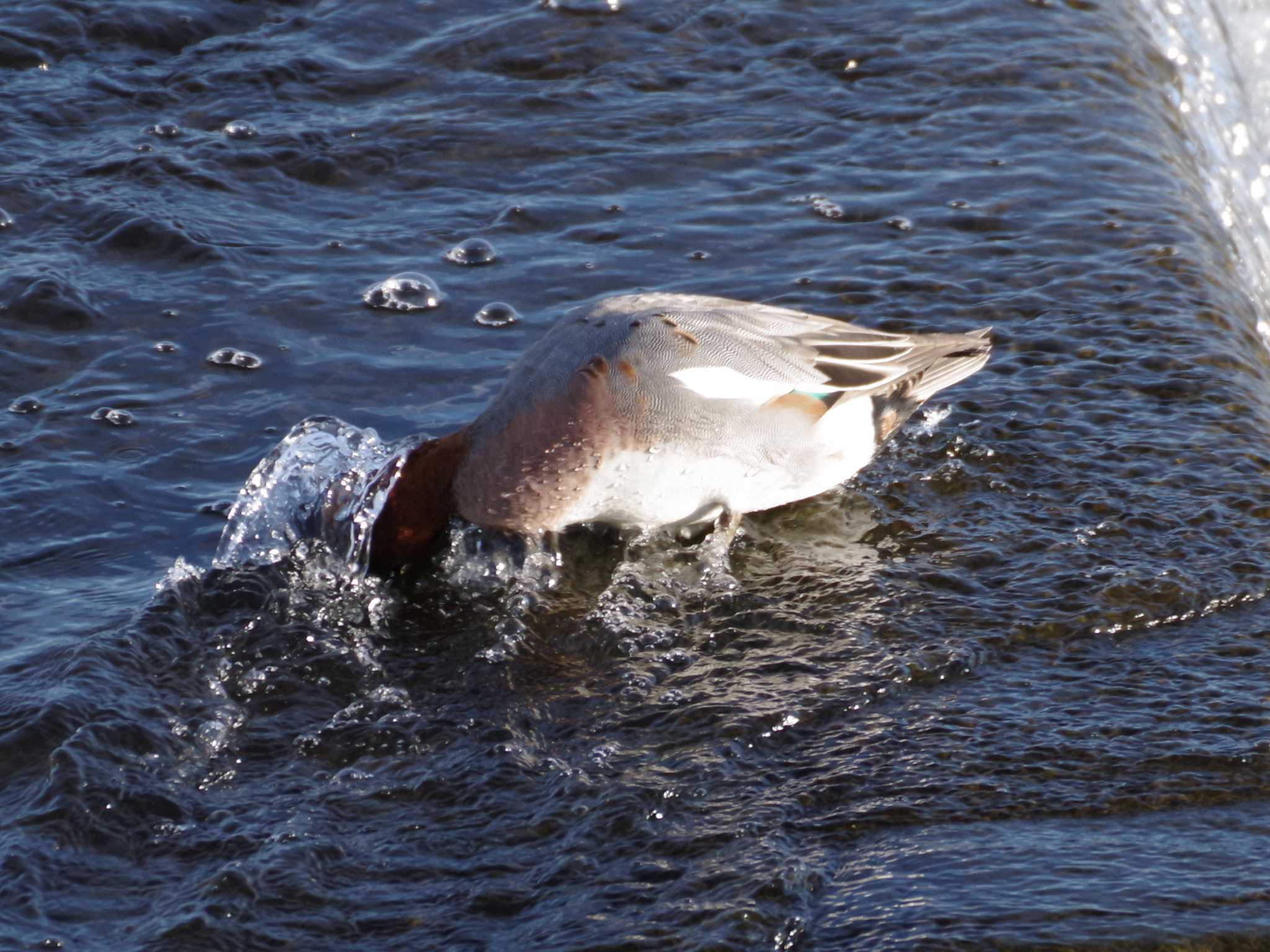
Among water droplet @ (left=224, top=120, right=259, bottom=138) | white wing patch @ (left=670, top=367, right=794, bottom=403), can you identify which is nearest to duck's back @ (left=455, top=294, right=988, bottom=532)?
white wing patch @ (left=670, top=367, right=794, bottom=403)

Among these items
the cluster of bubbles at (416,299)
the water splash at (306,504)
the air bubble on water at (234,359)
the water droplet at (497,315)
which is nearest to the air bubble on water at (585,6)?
the cluster of bubbles at (416,299)

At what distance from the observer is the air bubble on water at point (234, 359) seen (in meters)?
5.60

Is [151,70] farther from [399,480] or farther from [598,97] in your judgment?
[399,480]

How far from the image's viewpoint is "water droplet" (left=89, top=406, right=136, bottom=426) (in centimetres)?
525

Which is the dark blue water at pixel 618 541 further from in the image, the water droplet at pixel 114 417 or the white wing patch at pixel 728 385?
the white wing patch at pixel 728 385

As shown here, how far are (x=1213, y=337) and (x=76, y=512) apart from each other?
13.2 feet

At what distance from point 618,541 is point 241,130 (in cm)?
331

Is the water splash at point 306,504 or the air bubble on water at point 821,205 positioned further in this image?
A: the air bubble on water at point 821,205

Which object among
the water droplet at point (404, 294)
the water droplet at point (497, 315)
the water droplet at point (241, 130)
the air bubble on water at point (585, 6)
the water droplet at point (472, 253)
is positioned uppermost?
the air bubble on water at point (585, 6)

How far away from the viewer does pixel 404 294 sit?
19.9ft

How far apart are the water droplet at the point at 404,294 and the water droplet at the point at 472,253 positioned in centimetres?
24

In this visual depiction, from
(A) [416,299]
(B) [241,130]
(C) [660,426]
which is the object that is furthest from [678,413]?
(B) [241,130]

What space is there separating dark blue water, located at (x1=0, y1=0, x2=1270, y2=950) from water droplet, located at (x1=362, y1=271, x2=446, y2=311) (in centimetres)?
8

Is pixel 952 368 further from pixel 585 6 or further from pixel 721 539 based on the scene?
pixel 585 6
